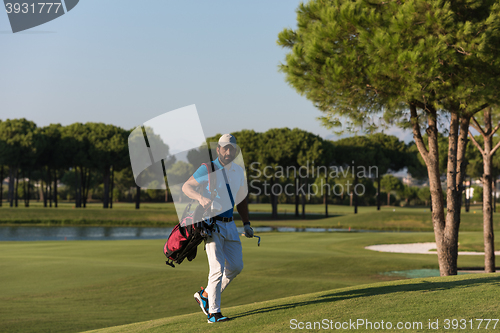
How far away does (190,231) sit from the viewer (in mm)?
5797

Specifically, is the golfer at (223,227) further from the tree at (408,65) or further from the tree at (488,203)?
the tree at (488,203)

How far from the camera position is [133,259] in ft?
64.2

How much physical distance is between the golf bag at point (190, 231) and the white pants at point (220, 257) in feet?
0.52

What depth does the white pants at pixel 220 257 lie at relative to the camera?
5.90 m

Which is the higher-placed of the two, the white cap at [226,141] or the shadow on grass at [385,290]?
the white cap at [226,141]

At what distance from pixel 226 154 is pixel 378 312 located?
280 centimetres

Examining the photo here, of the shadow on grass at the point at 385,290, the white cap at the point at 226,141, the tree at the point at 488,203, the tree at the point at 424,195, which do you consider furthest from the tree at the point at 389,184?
the white cap at the point at 226,141

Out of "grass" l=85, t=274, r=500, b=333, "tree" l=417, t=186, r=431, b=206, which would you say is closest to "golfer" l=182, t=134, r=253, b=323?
"grass" l=85, t=274, r=500, b=333

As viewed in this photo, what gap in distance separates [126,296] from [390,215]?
42979 mm

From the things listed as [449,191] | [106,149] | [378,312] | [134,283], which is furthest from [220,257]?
[106,149]

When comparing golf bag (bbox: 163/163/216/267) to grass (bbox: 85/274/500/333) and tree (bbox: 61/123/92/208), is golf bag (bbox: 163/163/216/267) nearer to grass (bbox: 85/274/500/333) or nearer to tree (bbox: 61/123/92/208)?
grass (bbox: 85/274/500/333)

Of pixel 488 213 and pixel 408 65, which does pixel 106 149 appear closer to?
pixel 488 213

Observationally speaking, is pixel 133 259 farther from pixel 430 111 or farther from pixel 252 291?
pixel 430 111

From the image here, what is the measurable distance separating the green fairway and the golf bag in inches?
51.4
